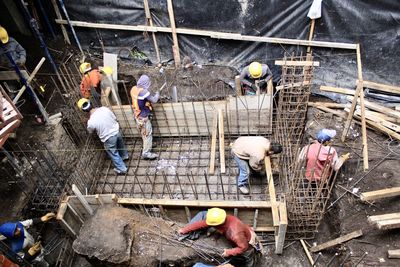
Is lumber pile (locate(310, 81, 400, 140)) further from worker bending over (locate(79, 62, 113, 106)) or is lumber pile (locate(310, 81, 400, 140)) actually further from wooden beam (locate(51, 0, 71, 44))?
wooden beam (locate(51, 0, 71, 44))

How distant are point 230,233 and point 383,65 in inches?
209

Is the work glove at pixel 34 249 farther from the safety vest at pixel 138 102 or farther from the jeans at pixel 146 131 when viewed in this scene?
the safety vest at pixel 138 102

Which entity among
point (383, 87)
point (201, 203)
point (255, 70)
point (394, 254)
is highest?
point (255, 70)

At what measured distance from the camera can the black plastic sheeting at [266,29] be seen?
25.4 feet

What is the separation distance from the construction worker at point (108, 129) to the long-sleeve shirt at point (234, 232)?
8.89 feet

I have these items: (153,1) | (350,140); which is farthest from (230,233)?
(153,1)

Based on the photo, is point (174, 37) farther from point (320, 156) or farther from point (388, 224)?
point (388, 224)

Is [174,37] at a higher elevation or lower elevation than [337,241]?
higher

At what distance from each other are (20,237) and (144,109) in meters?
3.28

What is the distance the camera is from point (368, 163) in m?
6.94

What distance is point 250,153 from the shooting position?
677cm

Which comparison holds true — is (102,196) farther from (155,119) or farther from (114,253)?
(155,119)

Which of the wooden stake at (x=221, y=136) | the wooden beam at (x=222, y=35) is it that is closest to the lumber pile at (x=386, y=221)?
the wooden stake at (x=221, y=136)

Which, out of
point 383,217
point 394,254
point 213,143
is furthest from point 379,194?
point 213,143
